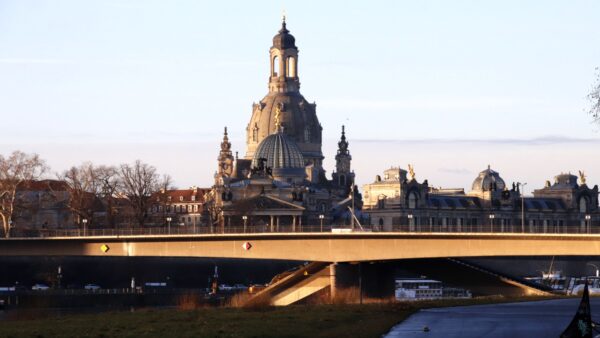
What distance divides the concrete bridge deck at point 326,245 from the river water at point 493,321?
24.6m

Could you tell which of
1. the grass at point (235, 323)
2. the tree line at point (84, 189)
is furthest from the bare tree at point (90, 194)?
the grass at point (235, 323)

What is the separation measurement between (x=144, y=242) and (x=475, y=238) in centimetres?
3004

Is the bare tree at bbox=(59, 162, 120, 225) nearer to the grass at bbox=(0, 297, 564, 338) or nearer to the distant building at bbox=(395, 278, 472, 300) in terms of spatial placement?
the distant building at bbox=(395, 278, 472, 300)

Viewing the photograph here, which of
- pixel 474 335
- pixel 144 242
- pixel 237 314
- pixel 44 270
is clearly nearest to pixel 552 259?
pixel 44 270

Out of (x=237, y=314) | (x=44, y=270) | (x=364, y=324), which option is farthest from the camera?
(x=44, y=270)

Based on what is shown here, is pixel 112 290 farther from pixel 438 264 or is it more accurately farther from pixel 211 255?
pixel 438 264

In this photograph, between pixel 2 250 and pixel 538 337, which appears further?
pixel 2 250

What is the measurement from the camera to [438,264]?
109 meters

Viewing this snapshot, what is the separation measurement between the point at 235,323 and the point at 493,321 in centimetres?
956

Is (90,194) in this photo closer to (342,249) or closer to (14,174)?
(14,174)

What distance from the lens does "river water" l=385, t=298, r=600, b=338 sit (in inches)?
2028

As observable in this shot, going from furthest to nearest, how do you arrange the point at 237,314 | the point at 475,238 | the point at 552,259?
the point at 552,259
the point at 475,238
the point at 237,314

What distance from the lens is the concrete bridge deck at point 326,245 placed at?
316 ft

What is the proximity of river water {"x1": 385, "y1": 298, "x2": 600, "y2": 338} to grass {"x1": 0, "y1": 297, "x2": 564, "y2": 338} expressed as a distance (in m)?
0.97
